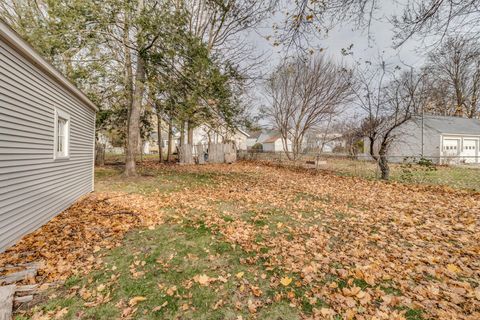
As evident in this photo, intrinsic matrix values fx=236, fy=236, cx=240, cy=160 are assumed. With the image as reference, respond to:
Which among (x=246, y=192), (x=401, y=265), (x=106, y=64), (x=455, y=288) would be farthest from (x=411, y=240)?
(x=106, y=64)

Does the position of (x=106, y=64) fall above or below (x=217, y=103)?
above

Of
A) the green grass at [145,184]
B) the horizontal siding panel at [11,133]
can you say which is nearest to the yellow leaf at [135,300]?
the horizontal siding panel at [11,133]

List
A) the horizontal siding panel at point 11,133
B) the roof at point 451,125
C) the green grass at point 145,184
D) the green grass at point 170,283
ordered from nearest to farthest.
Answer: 1. the green grass at point 170,283
2. the horizontal siding panel at point 11,133
3. the green grass at point 145,184
4. the roof at point 451,125

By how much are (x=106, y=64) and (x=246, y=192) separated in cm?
826

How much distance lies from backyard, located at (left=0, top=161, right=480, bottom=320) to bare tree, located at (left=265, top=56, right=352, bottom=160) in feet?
34.6

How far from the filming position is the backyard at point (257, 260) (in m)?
2.73

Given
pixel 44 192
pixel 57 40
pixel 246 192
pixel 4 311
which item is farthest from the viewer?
pixel 246 192

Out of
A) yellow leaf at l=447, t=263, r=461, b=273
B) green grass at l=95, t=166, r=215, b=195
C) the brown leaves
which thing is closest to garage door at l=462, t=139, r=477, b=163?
green grass at l=95, t=166, r=215, b=195

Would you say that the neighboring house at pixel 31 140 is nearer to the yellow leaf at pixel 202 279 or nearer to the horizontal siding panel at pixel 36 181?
the horizontal siding panel at pixel 36 181

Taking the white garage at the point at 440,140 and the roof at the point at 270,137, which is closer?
the white garage at the point at 440,140

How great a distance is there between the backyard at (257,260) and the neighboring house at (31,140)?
1.51 feet

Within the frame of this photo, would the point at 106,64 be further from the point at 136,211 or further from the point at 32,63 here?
the point at 136,211

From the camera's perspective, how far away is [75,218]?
18.4ft

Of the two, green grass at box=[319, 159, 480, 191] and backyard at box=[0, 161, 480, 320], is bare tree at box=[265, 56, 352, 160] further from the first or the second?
backyard at box=[0, 161, 480, 320]
